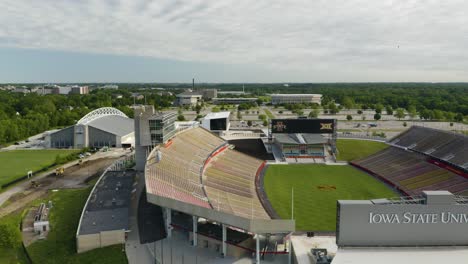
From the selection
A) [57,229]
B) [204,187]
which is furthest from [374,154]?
[57,229]

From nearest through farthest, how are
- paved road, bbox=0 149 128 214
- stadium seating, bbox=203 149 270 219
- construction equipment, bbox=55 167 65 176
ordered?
stadium seating, bbox=203 149 270 219, paved road, bbox=0 149 128 214, construction equipment, bbox=55 167 65 176

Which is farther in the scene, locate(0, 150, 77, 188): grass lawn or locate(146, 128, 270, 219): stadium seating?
locate(0, 150, 77, 188): grass lawn

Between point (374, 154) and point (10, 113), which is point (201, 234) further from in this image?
point (10, 113)

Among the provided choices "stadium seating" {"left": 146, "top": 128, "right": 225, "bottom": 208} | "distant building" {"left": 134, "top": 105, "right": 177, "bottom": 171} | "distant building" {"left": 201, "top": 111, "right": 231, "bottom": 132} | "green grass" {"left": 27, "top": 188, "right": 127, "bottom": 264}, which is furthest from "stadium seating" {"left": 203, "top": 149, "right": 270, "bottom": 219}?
"distant building" {"left": 201, "top": 111, "right": 231, "bottom": 132}

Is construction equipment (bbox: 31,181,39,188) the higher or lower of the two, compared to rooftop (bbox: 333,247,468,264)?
lower

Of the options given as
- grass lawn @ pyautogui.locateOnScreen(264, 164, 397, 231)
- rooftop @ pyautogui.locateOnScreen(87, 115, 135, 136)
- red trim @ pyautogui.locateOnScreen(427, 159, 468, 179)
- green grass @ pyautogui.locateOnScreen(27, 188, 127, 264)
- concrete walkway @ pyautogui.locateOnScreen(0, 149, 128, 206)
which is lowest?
grass lawn @ pyautogui.locateOnScreen(264, 164, 397, 231)

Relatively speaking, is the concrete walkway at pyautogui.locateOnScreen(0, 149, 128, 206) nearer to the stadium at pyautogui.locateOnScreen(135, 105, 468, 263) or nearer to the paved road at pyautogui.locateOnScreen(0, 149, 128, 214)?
the paved road at pyautogui.locateOnScreen(0, 149, 128, 214)

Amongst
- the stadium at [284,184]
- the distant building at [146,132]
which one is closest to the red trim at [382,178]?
the stadium at [284,184]
